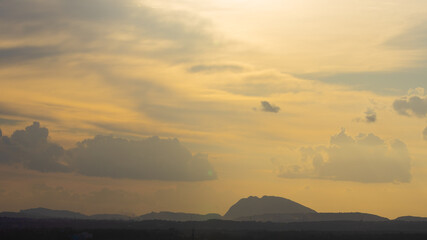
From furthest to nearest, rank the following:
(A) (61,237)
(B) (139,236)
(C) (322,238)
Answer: (C) (322,238), (B) (139,236), (A) (61,237)

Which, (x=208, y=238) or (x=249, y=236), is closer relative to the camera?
(x=208, y=238)

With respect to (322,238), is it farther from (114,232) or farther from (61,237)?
(61,237)

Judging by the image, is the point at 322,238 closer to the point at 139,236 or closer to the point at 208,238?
the point at 208,238

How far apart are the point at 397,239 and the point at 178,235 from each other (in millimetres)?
71513

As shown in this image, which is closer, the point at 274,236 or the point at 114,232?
the point at 114,232

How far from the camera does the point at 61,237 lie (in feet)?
495

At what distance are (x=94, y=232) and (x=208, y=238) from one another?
115 ft

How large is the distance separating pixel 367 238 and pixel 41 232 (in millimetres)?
101751

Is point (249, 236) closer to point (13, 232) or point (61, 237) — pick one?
point (61, 237)

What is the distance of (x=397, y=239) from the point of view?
178 metres

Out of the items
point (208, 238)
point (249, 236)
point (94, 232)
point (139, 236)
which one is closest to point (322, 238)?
point (249, 236)

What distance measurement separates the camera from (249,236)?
176 meters

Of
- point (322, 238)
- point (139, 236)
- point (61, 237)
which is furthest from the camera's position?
point (322, 238)

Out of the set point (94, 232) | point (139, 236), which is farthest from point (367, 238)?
point (94, 232)
